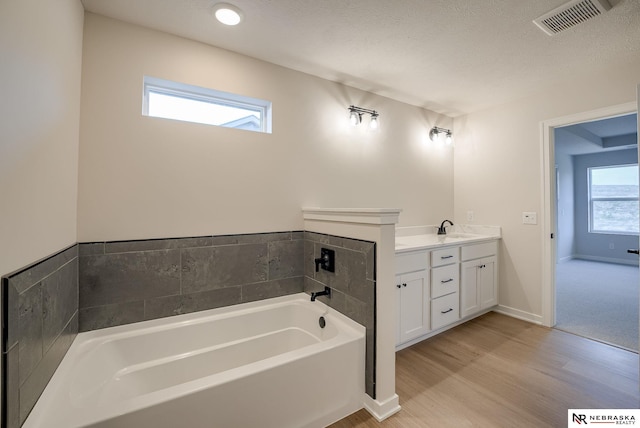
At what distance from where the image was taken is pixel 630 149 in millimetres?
5195

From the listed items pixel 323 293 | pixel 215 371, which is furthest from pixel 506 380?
pixel 215 371

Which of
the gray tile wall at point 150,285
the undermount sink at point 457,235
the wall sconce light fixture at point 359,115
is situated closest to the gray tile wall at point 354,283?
the gray tile wall at point 150,285

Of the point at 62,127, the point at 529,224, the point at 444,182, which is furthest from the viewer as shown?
the point at 444,182

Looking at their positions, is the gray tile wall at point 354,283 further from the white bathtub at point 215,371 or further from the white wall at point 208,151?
the white wall at point 208,151

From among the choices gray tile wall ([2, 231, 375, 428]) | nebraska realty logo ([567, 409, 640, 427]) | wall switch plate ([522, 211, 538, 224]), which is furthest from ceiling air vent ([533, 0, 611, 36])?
nebraska realty logo ([567, 409, 640, 427])

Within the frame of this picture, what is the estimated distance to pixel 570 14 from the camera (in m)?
1.66

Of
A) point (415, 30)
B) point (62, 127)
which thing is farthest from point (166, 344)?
point (415, 30)

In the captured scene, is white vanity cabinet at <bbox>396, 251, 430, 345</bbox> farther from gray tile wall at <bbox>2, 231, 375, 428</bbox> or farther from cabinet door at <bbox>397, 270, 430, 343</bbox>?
gray tile wall at <bbox>2, 231, 375, 428</bbox>

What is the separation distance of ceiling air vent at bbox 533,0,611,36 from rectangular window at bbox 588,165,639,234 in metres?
5.61

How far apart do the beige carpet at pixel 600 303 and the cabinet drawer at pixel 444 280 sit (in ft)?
3.76

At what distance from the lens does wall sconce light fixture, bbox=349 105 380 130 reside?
259cm

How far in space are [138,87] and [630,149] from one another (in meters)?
7.95

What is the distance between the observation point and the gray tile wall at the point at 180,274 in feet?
5.38

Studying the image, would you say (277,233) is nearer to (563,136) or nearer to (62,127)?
(62,127)
